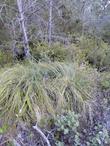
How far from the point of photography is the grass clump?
2.55m

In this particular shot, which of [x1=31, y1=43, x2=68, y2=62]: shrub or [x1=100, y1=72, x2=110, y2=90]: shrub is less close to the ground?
[x1=31, y1=43, x2=68, y2=62]: shrub

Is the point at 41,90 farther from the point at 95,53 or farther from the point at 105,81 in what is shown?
the point at 95,53

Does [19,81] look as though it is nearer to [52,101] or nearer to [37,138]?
[52,101]

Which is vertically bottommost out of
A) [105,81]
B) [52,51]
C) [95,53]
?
[105,81]

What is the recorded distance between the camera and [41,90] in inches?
106

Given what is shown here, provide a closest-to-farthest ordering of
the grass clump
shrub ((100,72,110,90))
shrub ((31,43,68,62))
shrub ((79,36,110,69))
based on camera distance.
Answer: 1. the grass clump
2. shrub ((100,72,110,90))
3. shrub ((31,43,68,62))
4. shrub ((79,36,110,69))

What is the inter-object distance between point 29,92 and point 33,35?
5.70 feet

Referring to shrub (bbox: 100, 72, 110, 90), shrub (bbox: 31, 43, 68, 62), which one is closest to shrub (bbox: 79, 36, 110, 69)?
shrub (bbox: 31, 43, 68, 62)

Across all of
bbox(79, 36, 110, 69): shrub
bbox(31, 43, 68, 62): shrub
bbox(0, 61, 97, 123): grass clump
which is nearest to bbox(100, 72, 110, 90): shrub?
bbox(0, 61, 97, 123): grass clump

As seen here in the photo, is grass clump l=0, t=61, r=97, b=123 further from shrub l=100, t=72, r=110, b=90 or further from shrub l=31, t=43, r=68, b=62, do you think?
shrub l=31, t=43, r=68, b=62

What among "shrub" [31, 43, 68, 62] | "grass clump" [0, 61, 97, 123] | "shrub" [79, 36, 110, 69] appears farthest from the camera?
"shrub" [79, 36, 110, 69]

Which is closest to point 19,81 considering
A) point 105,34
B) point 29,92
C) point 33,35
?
point 29,92

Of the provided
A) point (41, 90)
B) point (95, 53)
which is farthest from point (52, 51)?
point (41, 90)

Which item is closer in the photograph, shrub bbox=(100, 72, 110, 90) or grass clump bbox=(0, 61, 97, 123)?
grass clump bbox=(0, 61, 97, 123)
